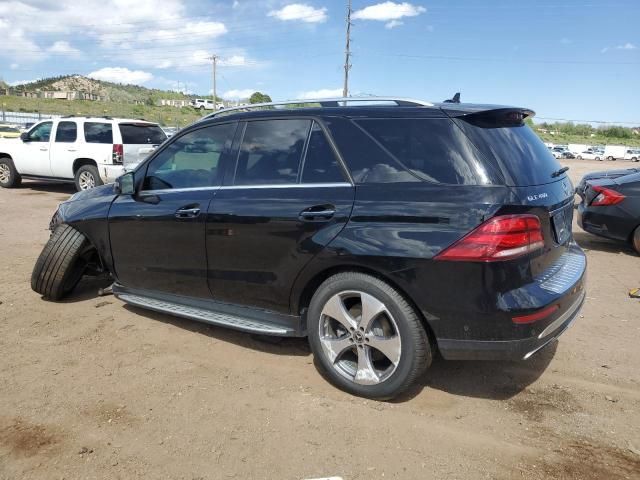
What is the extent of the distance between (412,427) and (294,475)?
0.78 meters

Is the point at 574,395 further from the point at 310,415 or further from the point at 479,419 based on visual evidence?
the point at 310,415

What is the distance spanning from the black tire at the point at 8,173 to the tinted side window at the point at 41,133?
47.0 inches

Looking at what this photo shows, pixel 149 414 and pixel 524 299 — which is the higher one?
pixel 524 299

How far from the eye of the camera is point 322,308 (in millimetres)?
3287

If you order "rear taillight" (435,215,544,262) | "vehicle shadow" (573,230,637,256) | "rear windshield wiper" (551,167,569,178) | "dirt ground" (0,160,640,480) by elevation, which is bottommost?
"dirt ground" (0,160,640,480)

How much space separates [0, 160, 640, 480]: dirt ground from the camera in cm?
266

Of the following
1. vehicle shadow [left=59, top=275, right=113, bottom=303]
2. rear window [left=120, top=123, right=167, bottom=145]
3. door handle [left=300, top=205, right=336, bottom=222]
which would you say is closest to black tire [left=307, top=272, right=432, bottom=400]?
door handle [left=300, top=205, right=336, bottom=222]

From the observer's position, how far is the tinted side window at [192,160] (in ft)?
12.8

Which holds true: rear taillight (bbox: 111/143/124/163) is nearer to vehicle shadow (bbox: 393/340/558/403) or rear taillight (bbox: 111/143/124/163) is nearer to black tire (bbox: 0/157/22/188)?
black tire (bbox: 0/157/22/188)

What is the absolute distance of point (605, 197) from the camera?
7359mm

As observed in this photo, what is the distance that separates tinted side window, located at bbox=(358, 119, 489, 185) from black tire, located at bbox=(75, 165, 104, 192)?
10116mm

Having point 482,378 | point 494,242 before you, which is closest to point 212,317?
point 482,378

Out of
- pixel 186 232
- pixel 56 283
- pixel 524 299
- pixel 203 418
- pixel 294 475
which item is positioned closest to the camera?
pixel 294 475

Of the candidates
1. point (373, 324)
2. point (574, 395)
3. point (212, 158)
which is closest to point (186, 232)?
point (212, 158)
